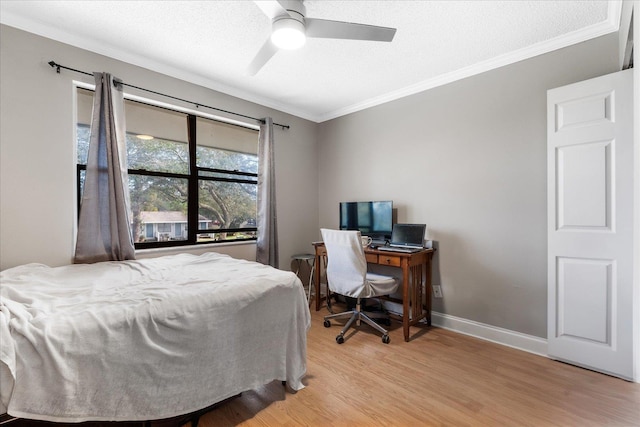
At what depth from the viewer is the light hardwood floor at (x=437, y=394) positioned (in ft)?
5.00

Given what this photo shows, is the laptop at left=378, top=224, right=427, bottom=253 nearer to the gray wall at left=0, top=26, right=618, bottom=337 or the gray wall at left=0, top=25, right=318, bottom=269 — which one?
the gray wall at left=0, top=26, right=618, bottom=337

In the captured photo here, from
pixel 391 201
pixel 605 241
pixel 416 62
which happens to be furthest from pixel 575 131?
pixel 391 201

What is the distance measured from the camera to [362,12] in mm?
1885

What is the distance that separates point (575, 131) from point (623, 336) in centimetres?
144

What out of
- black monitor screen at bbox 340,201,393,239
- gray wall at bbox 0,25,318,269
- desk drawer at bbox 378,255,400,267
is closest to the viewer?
gray wall at bbox 0,25,318,269

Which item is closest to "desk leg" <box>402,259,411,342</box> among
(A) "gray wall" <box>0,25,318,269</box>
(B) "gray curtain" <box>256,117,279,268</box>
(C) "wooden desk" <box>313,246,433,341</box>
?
(C) "wooden desk" <box>313,246,433,341</box>

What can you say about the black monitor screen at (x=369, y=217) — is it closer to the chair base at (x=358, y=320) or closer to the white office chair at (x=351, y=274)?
the white office chair at (x=351, y=274)

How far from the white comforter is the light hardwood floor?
0.59 ft

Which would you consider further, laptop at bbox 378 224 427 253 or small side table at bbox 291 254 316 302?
small side table at bbox 291 254 316 302

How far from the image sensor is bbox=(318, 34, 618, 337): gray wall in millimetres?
2275

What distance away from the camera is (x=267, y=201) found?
3.28 metres

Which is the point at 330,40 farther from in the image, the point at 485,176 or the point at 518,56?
the point at 485,176

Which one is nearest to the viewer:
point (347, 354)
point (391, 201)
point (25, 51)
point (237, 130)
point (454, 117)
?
point (25, 51)

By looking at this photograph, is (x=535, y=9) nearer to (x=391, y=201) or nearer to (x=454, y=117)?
(x=454, y=117)
